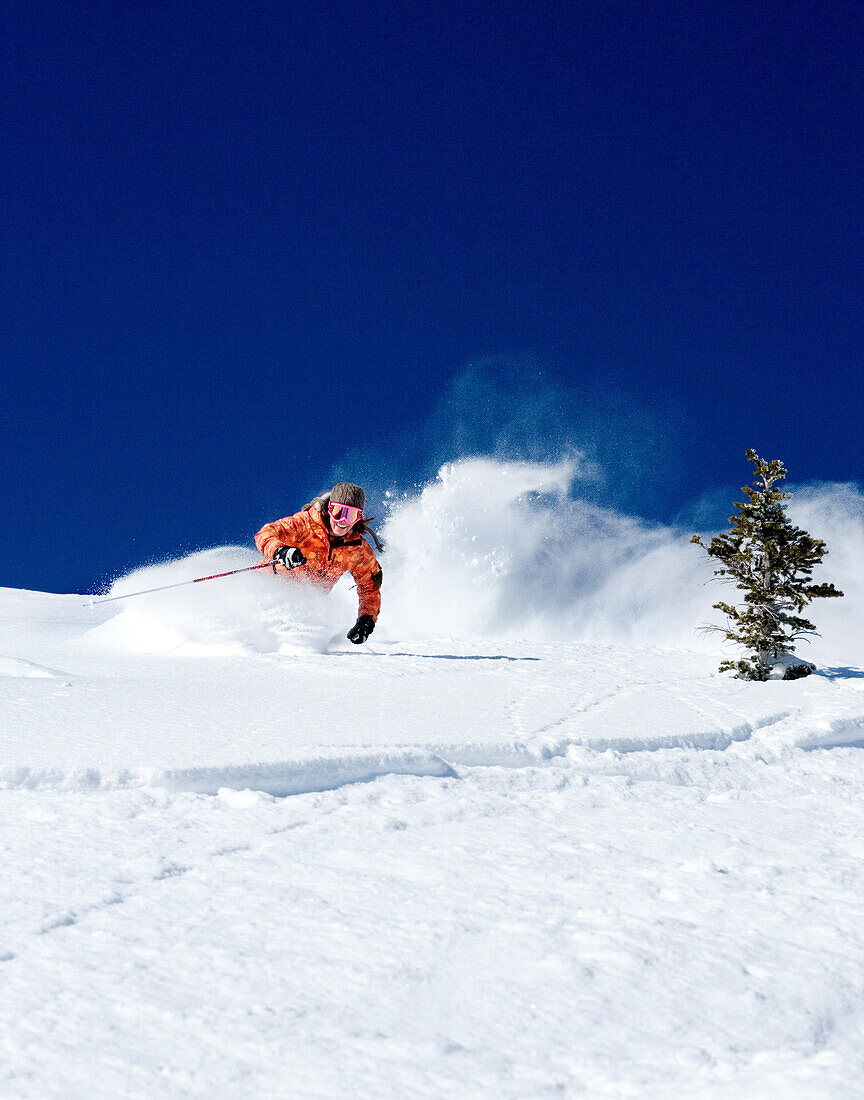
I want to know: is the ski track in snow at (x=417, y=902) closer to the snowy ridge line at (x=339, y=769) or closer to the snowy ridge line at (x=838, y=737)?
the snowy ridge line at (x=339, y=769)

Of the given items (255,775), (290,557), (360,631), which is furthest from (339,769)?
(360,631)

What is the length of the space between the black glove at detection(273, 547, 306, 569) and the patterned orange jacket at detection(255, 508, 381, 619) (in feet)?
1.04

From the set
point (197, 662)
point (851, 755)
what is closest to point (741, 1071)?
point (851, 755)

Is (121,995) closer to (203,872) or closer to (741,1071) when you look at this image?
(203,872)

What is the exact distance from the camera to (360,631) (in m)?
8.37

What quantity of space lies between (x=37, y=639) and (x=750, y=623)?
26.1 feet

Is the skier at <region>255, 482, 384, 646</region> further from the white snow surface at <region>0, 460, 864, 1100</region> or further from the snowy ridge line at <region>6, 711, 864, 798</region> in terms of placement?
the snowy ridge line at <region>6, 711, 864, 798</region>

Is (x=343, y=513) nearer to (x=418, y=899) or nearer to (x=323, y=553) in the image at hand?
(x=323, y=553)

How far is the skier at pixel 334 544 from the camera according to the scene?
8266 millimetres

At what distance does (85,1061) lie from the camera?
1.32 meters

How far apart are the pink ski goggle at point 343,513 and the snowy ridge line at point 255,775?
5.24 m

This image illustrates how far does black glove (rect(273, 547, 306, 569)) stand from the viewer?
7.53m

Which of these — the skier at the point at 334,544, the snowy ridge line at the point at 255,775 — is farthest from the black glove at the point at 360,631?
the snowy ridge line at the point at 255,775

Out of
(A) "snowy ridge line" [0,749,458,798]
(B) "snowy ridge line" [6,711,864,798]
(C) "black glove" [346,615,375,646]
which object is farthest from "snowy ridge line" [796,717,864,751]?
(C) "black glove" [346,615,375,646]
